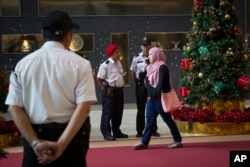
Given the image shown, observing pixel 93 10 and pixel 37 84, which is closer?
pixel 37 84

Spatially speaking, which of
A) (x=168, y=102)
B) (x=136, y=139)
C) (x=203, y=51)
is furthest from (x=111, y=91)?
(x=203, y=51)

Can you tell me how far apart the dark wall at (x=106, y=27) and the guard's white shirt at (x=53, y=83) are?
9063mm

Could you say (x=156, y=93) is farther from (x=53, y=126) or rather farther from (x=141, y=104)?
(x=53, y=126)

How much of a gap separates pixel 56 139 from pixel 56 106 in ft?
0.60

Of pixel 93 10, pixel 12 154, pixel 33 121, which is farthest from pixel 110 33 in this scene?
pixel 33 121

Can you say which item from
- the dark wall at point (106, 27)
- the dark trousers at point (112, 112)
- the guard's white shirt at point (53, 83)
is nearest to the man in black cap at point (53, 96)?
the guard's white shirt at point (53, 83)

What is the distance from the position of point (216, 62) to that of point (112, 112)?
204 cm

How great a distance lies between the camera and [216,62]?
7375mm

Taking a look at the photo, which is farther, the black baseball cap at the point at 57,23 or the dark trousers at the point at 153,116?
the dark trousers at the point at 153,116

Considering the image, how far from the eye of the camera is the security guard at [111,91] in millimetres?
6816

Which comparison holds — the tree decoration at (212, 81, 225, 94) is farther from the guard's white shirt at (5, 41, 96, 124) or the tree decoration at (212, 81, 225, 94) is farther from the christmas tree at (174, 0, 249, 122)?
the guard's white shirt at (5, 41, 96, 124)

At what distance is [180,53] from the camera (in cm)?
1180

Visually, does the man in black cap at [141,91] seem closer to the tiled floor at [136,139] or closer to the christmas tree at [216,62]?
the tiled floor at [136,139]

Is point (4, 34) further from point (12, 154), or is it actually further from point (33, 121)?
point (33, 121)
